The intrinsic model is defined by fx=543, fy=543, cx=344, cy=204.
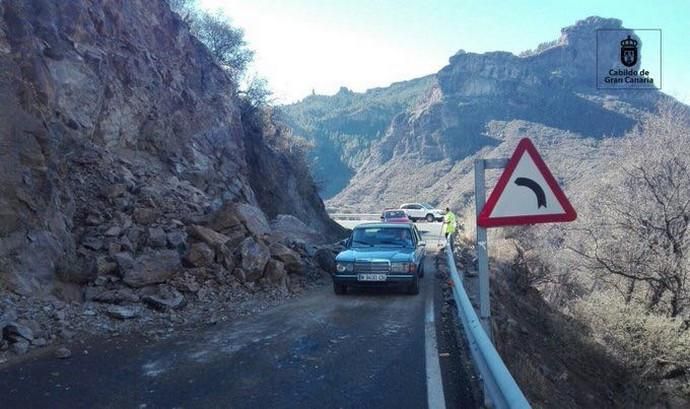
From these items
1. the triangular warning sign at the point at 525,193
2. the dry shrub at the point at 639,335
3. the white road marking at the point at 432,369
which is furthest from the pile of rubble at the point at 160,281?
the dry shrub at the point at 639,335

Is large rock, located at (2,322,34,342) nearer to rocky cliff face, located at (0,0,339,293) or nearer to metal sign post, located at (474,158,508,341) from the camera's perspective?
rocky cliff face, located at (0,0,339,293)

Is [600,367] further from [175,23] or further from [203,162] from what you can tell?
[175,23]

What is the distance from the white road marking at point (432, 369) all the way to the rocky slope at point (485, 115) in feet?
181

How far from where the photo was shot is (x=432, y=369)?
18.7 feet

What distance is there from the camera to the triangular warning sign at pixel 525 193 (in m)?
4.21

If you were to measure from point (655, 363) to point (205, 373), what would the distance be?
13871 millimetres

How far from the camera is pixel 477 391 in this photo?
4980 millimetres

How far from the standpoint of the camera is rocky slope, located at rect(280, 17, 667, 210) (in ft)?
255

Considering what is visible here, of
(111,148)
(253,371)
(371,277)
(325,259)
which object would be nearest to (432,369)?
(253,371)

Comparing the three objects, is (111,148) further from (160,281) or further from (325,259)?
(160,281)

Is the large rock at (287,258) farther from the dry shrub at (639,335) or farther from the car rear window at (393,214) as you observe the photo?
the car rear window at (393,214)

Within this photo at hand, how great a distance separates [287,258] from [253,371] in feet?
22.2

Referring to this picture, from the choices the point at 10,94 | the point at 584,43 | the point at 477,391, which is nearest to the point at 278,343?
the point at 477,391

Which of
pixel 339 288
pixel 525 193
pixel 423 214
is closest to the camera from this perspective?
pixel 525 193
